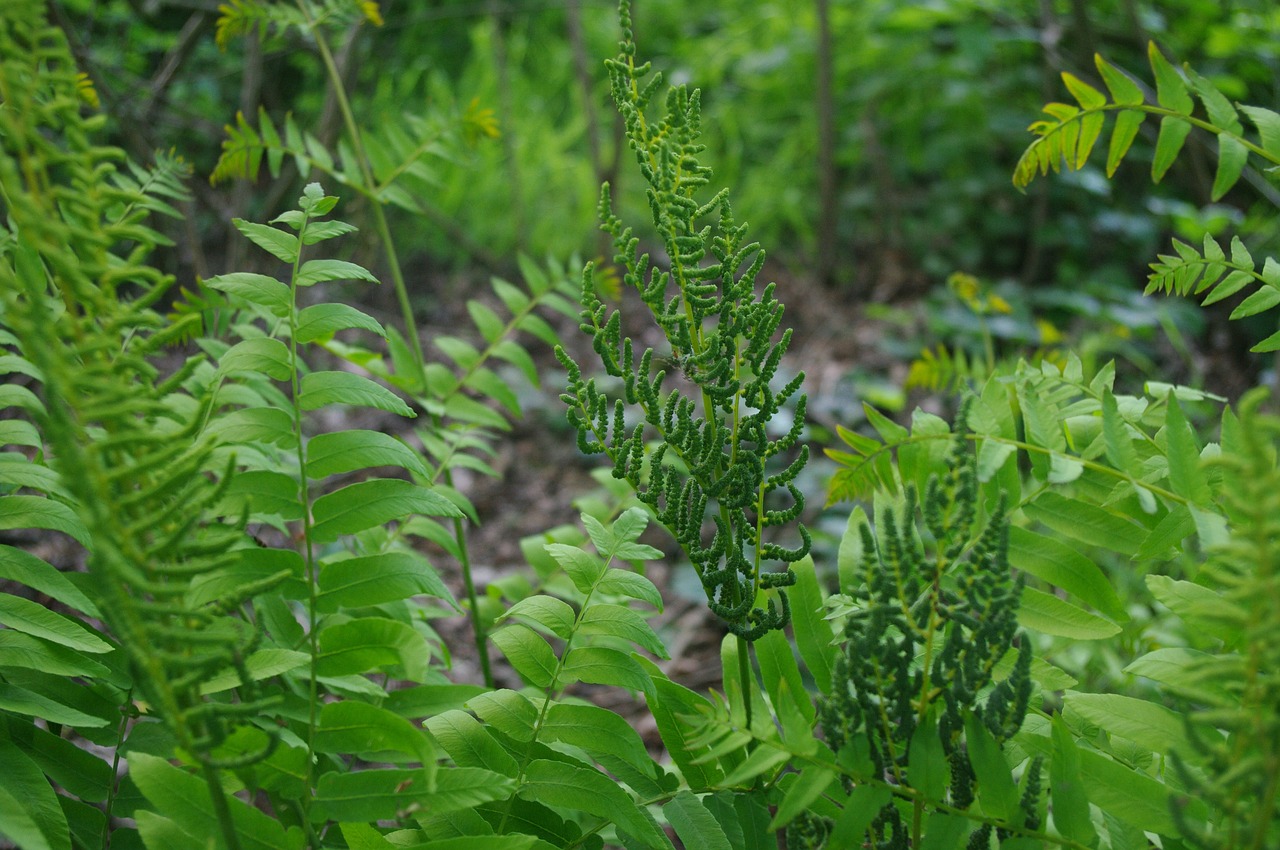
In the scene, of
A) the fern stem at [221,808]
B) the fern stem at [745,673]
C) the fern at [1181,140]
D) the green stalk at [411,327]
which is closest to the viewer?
the fern stem at [221,808]

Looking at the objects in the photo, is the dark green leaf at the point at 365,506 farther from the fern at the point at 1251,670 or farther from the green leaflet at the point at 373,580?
the fern at the point at 1251,670

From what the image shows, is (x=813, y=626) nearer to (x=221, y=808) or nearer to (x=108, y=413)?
(x=221, y=808)

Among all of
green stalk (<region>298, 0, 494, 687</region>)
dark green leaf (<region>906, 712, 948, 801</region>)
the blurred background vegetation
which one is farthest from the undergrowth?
the blurred background vegetation

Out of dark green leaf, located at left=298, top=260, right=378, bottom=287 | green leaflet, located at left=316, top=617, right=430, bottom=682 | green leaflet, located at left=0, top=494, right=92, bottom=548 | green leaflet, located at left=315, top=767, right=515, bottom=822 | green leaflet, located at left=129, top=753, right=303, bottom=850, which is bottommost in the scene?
green leaflet, located at left=315, top=767, right=515, bottom=822

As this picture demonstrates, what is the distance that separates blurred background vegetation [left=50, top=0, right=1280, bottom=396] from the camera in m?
4.00

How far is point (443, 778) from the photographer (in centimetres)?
86

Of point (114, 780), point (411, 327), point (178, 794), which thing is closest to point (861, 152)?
point (411, 327)

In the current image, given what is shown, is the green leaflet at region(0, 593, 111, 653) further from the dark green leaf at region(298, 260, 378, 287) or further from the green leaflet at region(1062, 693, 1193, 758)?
the green leaflet at region(1062, 693, 1193, 758)

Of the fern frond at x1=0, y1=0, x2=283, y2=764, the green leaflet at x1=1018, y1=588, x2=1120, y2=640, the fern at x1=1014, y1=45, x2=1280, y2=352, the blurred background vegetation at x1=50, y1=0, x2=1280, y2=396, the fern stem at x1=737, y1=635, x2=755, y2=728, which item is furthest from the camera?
the blurred background vegetation at x1=50, y1=0, x2=1280, y2=396

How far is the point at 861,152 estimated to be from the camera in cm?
503

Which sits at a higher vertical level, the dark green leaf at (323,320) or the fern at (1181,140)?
the fern at (1181,140)

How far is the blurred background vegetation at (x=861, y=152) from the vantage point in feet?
13.1

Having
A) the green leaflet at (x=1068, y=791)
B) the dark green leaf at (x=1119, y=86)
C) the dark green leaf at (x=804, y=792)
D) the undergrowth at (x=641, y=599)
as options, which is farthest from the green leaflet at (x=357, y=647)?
the dark green leaf at (x=1119, y=86)

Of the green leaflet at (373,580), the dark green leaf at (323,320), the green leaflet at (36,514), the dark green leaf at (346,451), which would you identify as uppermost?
the dark green leaf at (323,320)
